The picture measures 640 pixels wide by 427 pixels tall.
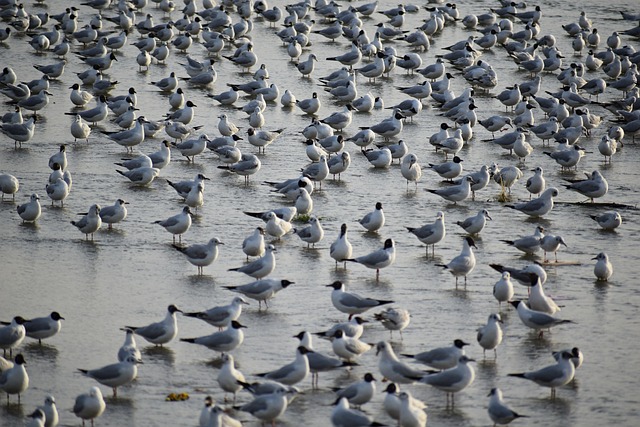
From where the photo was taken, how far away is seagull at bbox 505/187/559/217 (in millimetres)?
20359

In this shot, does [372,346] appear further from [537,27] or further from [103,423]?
[537,27]

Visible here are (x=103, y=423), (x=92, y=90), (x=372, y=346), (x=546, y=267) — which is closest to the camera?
(x=103, y=423)

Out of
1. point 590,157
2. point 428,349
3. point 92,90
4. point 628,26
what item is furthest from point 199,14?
point 428,349

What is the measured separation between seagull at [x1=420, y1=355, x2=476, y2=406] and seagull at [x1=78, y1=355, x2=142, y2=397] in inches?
129

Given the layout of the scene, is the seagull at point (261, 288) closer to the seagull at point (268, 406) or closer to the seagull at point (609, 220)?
the seagull at point (268, 406)

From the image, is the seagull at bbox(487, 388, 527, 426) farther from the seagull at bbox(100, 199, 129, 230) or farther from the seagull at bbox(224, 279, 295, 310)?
the seagull at bbox(100, 199, 129, 230)

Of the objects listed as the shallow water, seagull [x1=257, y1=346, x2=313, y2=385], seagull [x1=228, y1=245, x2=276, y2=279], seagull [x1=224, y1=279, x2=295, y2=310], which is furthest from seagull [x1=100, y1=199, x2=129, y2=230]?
seagull [x1=257, y1=346, x2=313, y2=385]

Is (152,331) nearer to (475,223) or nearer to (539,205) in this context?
(475,223)

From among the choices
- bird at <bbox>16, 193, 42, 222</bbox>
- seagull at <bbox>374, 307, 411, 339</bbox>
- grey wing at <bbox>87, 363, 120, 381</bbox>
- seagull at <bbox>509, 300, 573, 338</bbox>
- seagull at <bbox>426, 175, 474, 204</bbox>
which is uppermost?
seagull at <bbox>509, 300, 573, 338</bbox>

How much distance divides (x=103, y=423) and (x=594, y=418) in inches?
211

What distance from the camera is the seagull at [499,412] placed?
11.9 meters

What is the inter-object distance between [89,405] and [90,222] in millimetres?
7111

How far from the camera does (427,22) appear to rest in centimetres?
3891

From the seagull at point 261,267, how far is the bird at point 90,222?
3286 mm
